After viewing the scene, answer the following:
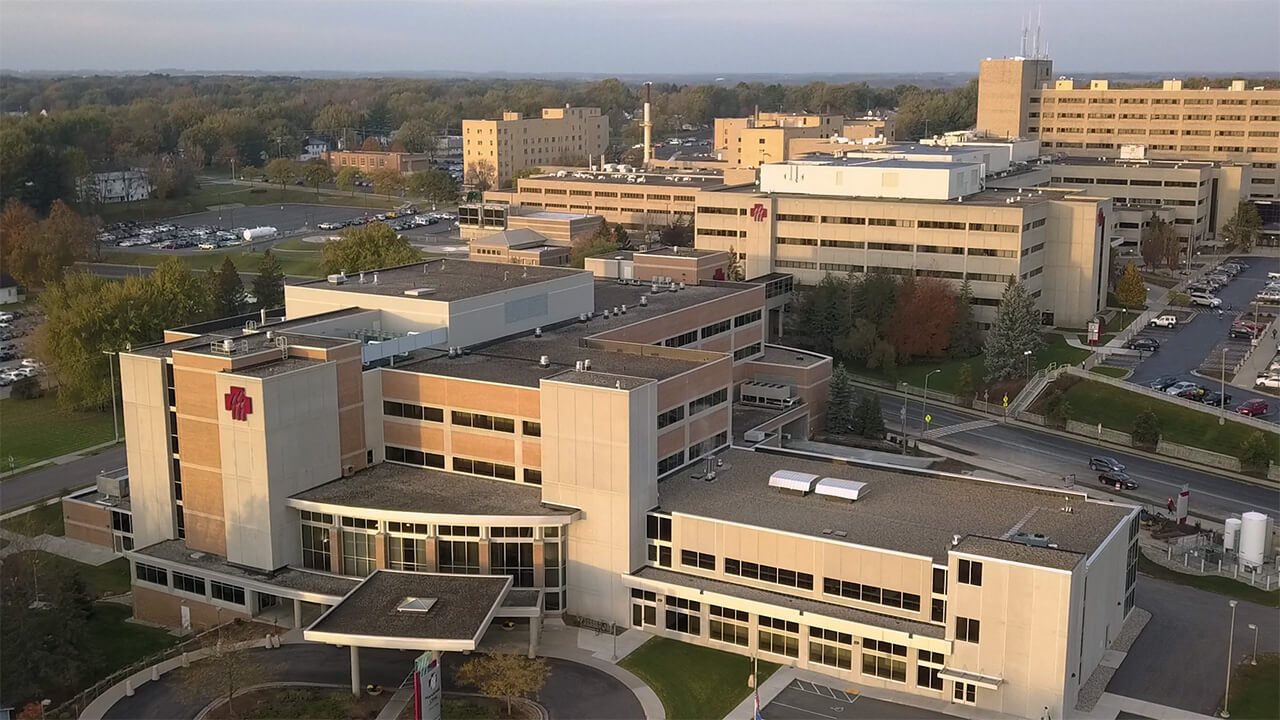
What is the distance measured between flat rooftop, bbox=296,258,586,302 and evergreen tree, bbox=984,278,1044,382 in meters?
31.6

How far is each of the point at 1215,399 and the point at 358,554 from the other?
55.6 metres

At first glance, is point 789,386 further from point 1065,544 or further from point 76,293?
point 76,293

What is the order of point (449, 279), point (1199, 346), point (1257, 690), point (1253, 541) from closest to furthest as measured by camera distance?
point (1257, 690)
point (1253, 541)
point (449, 279)
point (1199, 346)

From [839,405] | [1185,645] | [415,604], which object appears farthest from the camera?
[839,405]

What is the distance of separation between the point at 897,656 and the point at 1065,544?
306 inches

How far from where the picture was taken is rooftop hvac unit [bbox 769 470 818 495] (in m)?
51.7

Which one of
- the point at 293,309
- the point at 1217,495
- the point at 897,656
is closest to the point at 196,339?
the point at 293,309

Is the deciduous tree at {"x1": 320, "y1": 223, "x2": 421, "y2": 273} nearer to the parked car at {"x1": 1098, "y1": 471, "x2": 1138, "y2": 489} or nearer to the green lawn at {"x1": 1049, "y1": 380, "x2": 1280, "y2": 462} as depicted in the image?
the green lawn at {"x1": 1049, "y1": 380, "x2": 1280, "y2": 462}

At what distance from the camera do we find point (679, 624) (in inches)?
1913

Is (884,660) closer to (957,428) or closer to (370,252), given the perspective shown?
(957,428)

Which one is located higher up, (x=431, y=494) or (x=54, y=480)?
(x=431, y=494)

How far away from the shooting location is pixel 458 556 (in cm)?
4959

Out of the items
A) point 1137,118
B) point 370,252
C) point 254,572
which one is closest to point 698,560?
point 254,572

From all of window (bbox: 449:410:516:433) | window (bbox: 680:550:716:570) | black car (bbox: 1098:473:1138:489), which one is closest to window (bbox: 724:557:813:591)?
window (bbox: 680:550:716:570)
